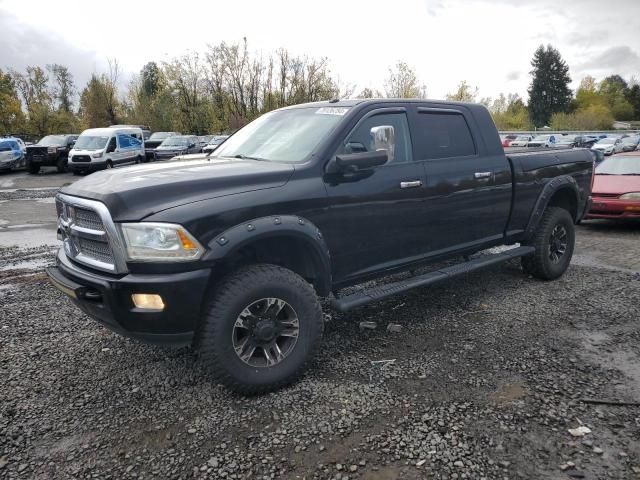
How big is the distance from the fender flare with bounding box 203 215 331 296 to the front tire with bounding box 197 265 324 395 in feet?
0.74

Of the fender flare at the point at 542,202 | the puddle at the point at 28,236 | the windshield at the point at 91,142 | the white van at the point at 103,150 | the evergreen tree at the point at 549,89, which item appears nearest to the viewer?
the fender flare at the point at 542,202

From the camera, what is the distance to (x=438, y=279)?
421 centimetres

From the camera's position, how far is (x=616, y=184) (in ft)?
29.8

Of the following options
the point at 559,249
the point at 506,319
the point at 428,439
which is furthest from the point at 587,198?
the point at 428,439

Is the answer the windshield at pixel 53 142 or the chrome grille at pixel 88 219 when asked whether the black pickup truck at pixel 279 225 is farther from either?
the windshield at pixel 53 142

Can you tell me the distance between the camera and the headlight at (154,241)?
285 centimetres

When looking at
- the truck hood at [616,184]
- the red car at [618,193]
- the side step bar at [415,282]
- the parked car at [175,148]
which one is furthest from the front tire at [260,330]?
the parked car at [175,148]

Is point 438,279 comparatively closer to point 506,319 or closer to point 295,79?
point 506,319

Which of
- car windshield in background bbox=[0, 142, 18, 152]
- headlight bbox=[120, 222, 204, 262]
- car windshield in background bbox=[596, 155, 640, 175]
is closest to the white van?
car windshield in background bbox=[0, 142, 18, 152]

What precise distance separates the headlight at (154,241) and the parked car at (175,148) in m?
23.4

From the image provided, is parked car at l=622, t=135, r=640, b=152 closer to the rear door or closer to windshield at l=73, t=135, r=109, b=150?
windshield at l=73, t=135, r=109, b=150

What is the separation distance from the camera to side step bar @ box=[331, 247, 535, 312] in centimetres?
360

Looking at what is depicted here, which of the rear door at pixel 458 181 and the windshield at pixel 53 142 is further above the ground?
the windshield at pixel 53 142

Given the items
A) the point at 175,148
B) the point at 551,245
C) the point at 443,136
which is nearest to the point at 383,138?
the point at 443,136
